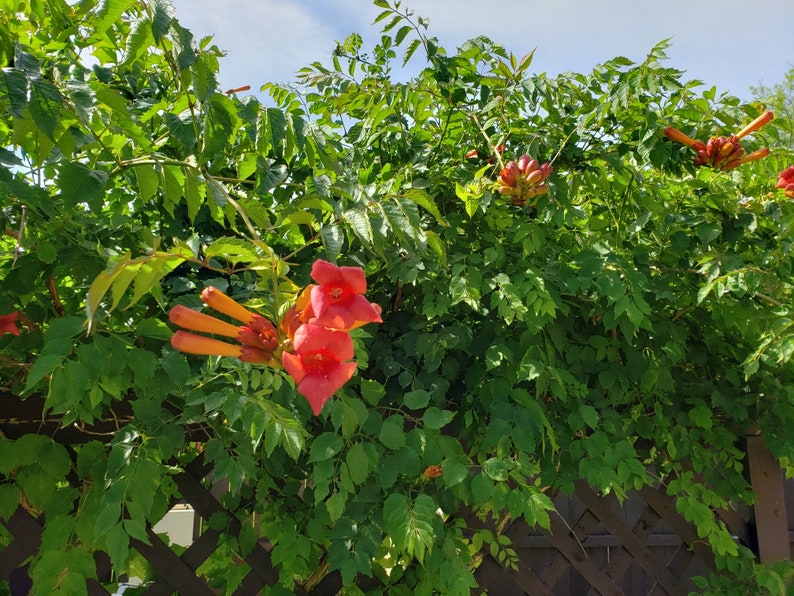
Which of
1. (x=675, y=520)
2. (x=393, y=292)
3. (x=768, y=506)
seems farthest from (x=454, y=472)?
(x=768, y=506)

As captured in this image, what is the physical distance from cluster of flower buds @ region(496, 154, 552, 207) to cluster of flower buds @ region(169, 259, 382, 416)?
130 centimetres

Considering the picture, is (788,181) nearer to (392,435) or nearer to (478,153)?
(478,153)

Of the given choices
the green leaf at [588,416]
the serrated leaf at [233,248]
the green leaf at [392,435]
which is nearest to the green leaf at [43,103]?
the serrated leaf at [233,248]

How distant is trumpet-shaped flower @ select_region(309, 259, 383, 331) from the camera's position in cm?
96

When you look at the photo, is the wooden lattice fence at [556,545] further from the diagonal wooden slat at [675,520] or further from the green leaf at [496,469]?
the green leaf at [496,469]

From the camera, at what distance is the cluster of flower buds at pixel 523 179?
2.21 m

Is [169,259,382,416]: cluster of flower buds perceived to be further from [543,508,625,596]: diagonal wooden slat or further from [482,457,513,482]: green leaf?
[543,508,625,596]: diagonal wooden slat

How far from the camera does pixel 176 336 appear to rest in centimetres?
108

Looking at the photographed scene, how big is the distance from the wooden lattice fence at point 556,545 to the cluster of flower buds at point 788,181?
3.81 feet

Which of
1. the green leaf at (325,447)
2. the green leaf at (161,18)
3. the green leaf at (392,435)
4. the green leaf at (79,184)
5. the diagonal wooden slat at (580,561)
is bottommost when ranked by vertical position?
the diagonal wooden slat at (580,561)

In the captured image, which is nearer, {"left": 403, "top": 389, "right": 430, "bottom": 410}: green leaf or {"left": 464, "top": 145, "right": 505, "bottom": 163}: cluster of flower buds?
{"left": 403, "top": 389, "right": 430, "bottom": 410}: green leaf

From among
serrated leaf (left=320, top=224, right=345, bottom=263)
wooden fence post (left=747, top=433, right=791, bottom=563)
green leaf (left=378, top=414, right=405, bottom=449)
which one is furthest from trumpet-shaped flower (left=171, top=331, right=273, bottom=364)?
wooden fence post (left=747, top=433, right=791, bottom=563)

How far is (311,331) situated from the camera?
94 cm

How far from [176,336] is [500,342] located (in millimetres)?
1332
